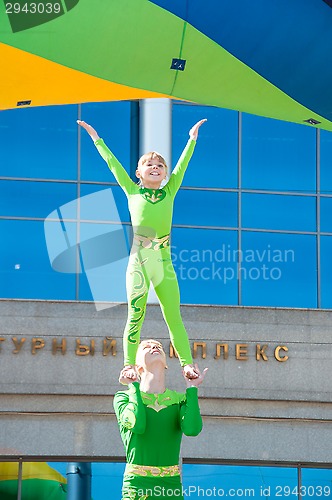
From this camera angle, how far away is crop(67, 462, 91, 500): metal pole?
22.7m

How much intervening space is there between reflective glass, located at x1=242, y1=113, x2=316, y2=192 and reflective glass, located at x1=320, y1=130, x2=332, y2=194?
0.14m

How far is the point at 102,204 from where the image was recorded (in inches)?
938

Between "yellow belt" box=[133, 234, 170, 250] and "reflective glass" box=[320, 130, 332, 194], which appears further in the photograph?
"reflective glass" box=[320, 130, 332, 194]

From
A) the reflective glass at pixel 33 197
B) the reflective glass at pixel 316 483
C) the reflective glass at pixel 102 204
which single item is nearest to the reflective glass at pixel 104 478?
the reflective glass at pixel 316 483

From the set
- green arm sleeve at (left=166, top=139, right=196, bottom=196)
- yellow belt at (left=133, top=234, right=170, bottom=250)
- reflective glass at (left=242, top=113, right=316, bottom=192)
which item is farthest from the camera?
reflective glass at (left=242, top=113, right=316, bottom=192)

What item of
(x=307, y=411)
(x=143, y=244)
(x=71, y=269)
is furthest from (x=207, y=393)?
(x=143, y=244)

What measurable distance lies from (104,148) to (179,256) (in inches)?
407

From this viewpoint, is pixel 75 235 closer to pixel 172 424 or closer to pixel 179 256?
pixel 179 256

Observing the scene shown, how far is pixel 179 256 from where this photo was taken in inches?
930

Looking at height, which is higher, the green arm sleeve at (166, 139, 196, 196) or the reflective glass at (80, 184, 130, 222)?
the reflective glass at (80, 184, 130, 222)

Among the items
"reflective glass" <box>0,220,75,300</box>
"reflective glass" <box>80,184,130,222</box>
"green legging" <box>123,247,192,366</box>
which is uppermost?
"reflective glass" <box>80,184,130,222</box>

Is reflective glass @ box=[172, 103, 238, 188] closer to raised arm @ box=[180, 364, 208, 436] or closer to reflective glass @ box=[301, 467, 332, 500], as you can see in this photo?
reflective glass @ box=[301, 467, 332, 500]

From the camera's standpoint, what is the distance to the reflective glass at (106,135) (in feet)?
78.6

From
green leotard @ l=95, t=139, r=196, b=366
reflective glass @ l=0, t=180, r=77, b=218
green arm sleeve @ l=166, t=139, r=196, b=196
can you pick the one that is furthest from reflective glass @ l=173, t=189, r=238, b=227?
green leotard @ l=95, t=139, r=196, b=366
